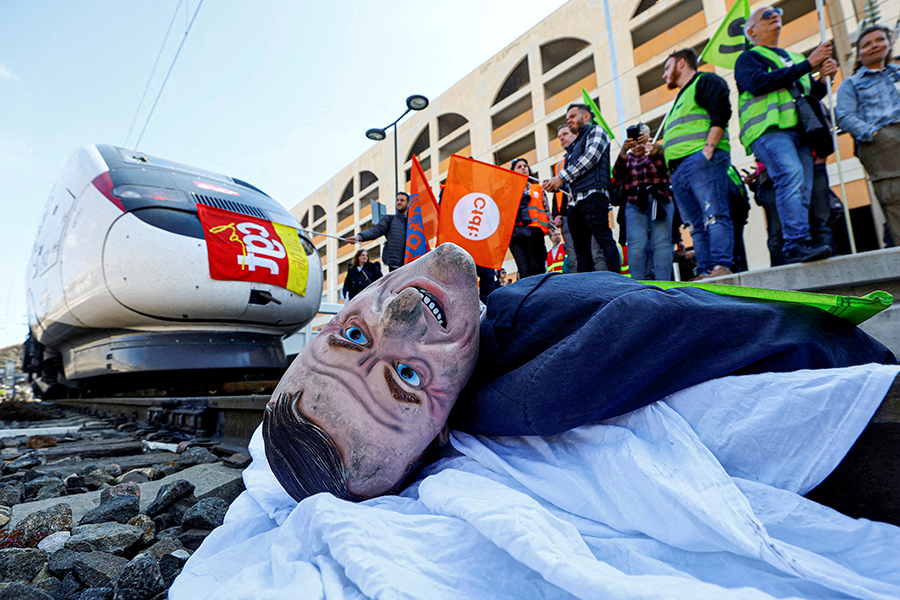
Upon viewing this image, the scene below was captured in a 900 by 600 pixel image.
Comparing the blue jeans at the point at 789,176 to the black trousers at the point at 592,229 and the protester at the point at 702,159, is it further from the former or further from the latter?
the black trousers at the point at 592,229

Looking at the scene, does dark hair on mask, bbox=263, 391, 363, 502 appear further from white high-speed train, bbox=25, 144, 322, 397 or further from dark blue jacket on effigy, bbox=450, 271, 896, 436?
white high-speed train, bbox=25, 144, 322, 397

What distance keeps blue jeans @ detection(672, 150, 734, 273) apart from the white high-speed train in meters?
3.77

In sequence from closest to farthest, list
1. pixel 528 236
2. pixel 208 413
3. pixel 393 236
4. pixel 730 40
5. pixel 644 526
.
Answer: pixel 644 526 < pixel 208 413 < pixel 730 40 < pixel 528 236 < pixel 393 236

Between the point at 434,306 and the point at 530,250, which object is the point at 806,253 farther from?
the point at 530,250

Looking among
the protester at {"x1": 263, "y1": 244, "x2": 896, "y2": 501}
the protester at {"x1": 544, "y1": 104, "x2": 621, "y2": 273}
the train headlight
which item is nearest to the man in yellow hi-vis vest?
the protester at {"x1": 544, "y1": 104, "x2": 621, "y2": 273}

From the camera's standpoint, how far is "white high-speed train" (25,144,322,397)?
14.6 ft

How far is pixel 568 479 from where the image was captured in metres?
1.04

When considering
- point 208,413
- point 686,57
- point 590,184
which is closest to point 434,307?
point 590,184

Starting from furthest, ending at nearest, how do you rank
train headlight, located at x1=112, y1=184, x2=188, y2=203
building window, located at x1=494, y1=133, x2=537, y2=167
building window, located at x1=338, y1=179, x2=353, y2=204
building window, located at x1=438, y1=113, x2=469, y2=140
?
building window, located at x1=338, y1=179, x2=353, y2=204 → building window, located at x1=438, y1=113, x2=469, y2=140 → building window, located at x1=494, y1=133, x2=537, y2=167 → train headlight, located at x1=112, y1=184, x2=188, y2=203

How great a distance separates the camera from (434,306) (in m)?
1.23

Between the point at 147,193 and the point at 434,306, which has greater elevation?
the point at 147,193

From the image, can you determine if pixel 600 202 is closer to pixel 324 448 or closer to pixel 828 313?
pixel 828 313

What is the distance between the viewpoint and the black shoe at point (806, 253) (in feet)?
8.54

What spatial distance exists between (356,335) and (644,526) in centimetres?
77
